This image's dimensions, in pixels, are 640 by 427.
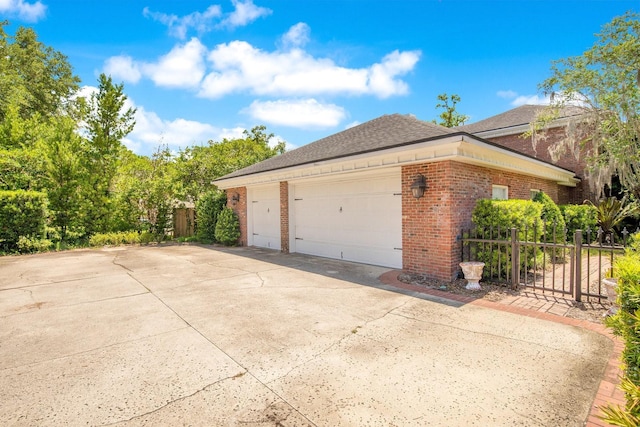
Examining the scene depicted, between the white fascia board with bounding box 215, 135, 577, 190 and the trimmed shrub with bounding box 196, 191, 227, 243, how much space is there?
167 inches

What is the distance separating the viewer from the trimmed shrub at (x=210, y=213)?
45.8 ft

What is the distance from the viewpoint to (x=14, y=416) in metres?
2.37

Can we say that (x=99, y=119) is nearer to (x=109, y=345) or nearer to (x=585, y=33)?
(x=109, y=345)

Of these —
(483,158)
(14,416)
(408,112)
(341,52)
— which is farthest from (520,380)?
(341,52)

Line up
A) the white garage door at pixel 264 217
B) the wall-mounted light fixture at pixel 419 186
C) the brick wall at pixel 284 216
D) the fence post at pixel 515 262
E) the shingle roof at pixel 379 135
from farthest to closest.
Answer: the white garage door at pixel 264 217
the brick wall at pixel 284 216
the shingle roof at pixel 379 135
the wall-mounted light fixture at pixel 419 186
the fence post at pixel 515 262

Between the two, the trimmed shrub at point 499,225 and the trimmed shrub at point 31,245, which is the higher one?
the trimmed shrub at point 499,225

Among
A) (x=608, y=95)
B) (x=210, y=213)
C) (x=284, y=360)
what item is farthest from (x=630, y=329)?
(x=210, y=213)

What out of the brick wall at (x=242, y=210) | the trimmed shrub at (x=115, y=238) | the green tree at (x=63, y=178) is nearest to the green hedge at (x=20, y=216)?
the green tree at (x=63, y=178)

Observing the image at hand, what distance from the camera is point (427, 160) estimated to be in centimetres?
636

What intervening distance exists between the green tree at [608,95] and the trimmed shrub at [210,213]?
13709 millimetres

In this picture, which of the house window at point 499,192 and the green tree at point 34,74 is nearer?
the house window at point 499,192

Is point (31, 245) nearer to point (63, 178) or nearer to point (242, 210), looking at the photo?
point (63, 178)

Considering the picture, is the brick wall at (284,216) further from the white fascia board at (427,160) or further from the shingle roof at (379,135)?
the shingle roof at (379,135)

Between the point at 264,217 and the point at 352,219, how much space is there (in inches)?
181
